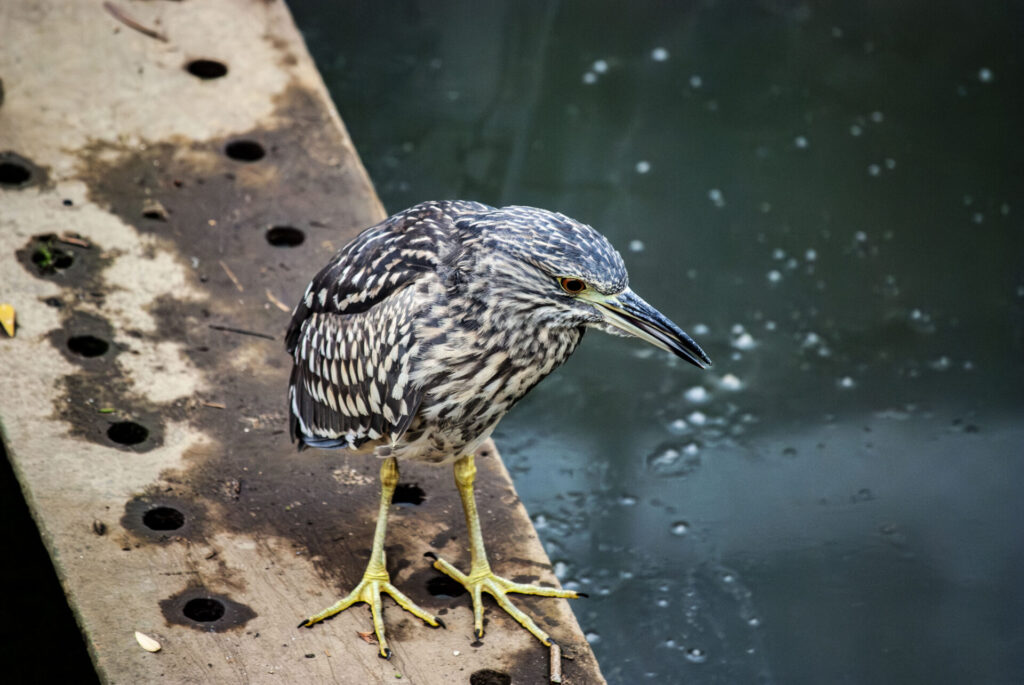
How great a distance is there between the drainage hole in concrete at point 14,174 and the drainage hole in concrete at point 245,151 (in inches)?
28.0

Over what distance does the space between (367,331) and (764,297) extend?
2.85m

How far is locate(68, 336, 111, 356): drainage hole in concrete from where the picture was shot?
362cm

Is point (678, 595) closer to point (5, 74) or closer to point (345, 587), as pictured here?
point (345, 587)

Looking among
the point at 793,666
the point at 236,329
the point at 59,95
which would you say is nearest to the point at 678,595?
the point at 793,666

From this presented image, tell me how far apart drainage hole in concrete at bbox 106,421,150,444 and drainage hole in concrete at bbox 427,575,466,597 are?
38.2 inches

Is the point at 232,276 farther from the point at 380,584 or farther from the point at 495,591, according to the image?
the point at 495,591

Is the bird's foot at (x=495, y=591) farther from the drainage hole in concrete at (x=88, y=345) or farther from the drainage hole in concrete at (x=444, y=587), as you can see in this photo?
the drainage hole in concrete at (x=88, y=345)

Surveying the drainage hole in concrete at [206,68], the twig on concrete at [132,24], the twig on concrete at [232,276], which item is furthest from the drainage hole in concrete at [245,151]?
the twig on concrete at [132,24]

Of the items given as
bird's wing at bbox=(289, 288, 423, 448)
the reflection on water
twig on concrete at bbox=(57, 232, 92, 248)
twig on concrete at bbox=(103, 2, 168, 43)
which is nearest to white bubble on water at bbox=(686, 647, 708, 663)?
the reflection on water

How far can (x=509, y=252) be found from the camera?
2.70 meters

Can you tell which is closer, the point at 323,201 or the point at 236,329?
the point at 236,329

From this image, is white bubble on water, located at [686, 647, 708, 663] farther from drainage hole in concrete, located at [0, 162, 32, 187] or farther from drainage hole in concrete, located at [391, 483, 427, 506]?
drainage hole in concrete, located at [0, 162, 32, 187]

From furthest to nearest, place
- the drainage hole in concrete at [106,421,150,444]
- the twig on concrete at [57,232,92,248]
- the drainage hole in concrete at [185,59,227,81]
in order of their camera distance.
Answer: the drainage hole in concrete at [185,59,227,81] < the twig on concrete at [57,232,92,248] < the drainage hole in concrete at [106,421,150,444]

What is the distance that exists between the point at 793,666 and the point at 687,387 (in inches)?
53.8
